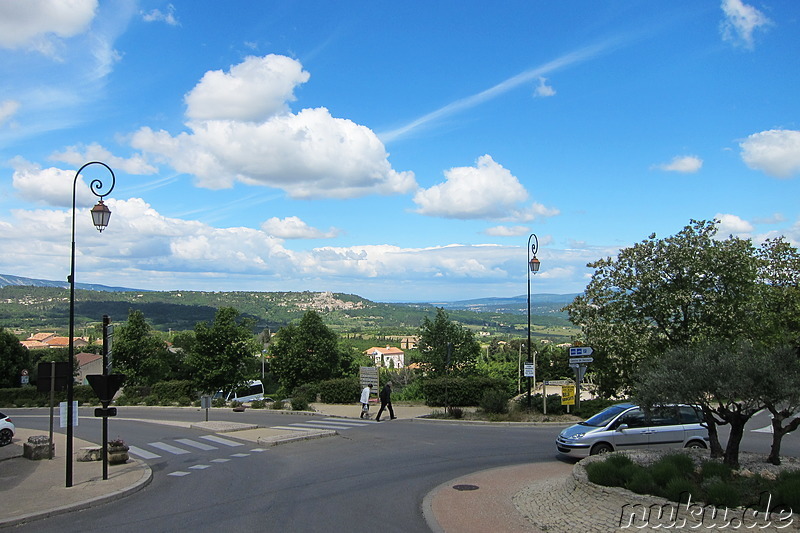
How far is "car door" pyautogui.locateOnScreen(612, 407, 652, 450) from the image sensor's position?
1516 cm

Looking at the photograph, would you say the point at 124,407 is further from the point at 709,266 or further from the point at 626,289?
the point at 709,266

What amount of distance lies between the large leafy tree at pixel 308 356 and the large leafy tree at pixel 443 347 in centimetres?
1426

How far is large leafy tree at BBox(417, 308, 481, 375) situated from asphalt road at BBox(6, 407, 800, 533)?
21.6 metres

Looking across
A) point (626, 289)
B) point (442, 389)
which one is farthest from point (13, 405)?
point (626, 289)

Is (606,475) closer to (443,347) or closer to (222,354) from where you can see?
(443,347)

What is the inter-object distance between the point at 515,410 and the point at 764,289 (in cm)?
1178

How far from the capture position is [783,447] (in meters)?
17.2

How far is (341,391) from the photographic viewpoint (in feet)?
108

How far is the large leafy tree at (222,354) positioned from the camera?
152 ft

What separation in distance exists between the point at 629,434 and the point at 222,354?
122 feet

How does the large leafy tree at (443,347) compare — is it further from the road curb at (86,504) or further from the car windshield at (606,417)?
the road curb at (86,504)

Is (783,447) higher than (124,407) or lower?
higher

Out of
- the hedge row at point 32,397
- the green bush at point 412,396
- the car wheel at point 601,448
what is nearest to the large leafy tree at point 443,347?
the green bush at point 412,396

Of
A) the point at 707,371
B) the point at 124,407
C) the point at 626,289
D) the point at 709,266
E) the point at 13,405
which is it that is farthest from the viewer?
the point at 13,405
